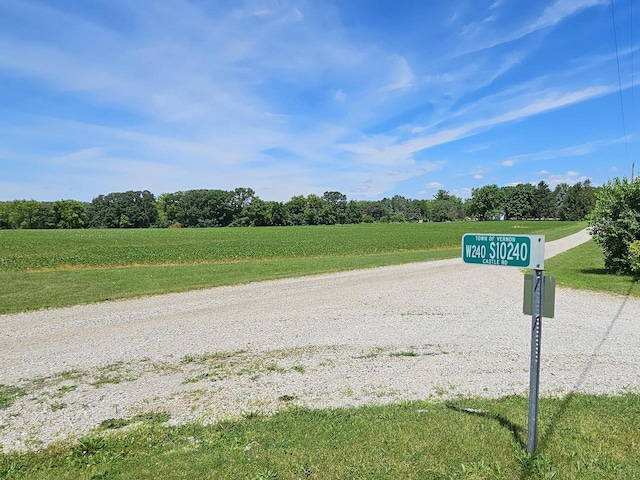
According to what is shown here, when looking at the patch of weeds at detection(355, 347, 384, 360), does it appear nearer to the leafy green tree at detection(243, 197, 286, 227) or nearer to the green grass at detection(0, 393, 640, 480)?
the green grass at detection(0, 393, 640, 480)

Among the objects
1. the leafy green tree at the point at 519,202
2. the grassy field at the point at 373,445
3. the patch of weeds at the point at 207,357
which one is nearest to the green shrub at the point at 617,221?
the grassy field at the point at 373,445

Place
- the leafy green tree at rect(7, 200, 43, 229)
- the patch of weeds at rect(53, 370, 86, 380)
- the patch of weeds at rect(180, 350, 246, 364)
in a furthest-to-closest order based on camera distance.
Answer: the leafy green tree at rect(7, 200, 43, 229) → the patch of weeds at rect(180, 350, 246, 364) → the patch of weeds at rect(53, 370, 86, 380)

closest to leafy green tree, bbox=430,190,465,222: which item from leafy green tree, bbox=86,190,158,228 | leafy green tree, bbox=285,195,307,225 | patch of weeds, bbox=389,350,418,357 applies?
leafy green tree, bbox=285,195,307,225

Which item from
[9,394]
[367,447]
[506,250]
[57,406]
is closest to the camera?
[506,250]

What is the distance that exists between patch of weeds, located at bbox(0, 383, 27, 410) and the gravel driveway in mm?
56

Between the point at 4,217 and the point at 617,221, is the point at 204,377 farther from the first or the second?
the point at 4,217

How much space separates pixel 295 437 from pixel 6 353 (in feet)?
20.3

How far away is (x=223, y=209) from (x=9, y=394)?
11669 centimetres

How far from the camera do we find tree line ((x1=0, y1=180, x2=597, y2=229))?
105 meters

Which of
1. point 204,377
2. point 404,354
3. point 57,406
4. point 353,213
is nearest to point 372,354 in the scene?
point 404,354

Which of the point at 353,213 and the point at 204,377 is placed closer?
the point at 204,377

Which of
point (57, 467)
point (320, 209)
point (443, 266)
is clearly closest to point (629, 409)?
point (57, 467)

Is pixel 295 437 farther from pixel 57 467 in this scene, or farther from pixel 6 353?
pixel 6 353

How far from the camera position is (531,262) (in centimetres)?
304
